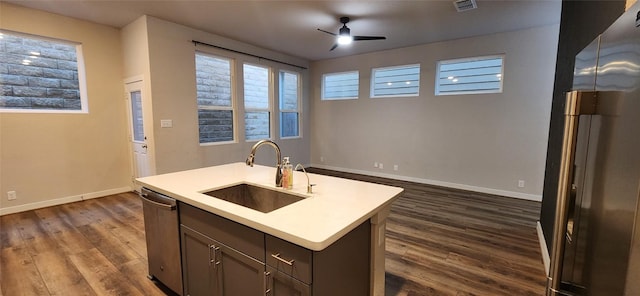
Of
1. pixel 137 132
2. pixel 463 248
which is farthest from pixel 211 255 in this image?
pixel 137 132

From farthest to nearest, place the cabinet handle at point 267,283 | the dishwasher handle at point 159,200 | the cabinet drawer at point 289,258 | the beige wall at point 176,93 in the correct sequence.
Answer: the beige wall at point 176,93, the dishwasher handle at point 159,200, the cabinet handle at point 267,283, the cabinet drawer at point 289,258

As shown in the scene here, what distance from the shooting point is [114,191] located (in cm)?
456

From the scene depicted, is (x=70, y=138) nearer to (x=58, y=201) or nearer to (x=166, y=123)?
(x=58, y=201)

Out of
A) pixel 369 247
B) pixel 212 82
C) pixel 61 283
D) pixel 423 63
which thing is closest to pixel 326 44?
pixel 423 63

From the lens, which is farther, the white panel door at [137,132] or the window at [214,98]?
the window at [214,98]

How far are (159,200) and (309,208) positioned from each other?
3.77ft

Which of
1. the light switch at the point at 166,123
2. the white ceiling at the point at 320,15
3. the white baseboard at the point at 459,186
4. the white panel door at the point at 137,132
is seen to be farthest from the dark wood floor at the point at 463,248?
the white panel door at the point at 137,132

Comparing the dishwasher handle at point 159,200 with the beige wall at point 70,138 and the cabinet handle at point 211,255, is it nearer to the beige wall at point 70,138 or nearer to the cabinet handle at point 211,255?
the cabinet handle at point 211,255

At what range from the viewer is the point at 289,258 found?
1.18m

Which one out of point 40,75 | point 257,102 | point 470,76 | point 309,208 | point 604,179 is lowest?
point 309,208

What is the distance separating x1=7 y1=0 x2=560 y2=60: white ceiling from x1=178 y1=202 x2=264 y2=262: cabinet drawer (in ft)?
9.35

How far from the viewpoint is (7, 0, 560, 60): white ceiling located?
3.46m

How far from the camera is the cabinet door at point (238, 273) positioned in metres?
1.33

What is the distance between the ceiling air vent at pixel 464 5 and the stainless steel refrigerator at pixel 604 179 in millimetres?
2956
